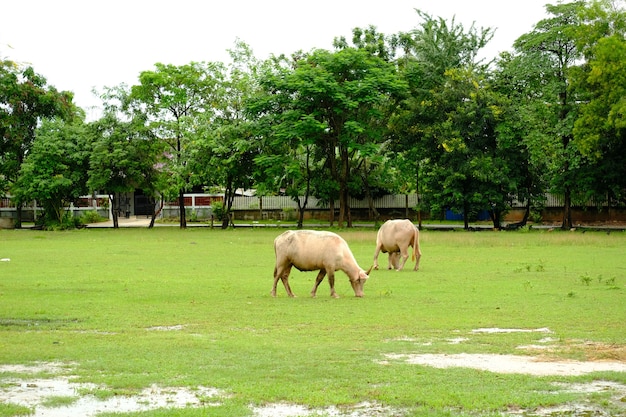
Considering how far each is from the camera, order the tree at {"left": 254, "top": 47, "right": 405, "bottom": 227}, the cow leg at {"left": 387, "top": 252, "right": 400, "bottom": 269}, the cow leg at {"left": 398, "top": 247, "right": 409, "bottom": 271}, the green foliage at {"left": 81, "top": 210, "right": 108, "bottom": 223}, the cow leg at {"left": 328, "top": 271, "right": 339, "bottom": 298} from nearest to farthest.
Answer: the cow leg at {"left": 328, "top": 271, "right": 339, "bottom": 298} → the cow leg at {"left": 398, "top": 247, "right": 409, "bottom": 271} → the cow leg at {"left": 387, "top": 252, "right": 400, "bottom": 269} → the tree at {"left": 254, "top": 47, "right": 405, "bottom": 227} → the green foliage at {"left": 81, "top": 210, "right": 108, "bottom": 223}

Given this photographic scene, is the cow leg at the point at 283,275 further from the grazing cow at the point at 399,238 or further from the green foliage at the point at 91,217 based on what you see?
the green foliage at the point at 91,217

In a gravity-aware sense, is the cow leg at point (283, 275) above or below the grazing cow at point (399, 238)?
below

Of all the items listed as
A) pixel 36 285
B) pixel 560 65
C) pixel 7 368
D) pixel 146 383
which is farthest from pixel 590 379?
pixel 560 65

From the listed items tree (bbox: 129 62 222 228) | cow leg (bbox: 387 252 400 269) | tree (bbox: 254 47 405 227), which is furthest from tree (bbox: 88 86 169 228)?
cow leg (bbox: 387 252 400 269)

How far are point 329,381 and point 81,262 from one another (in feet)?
71.4

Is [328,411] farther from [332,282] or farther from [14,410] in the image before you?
[332,282]

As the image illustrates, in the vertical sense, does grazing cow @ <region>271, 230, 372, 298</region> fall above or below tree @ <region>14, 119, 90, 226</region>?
below

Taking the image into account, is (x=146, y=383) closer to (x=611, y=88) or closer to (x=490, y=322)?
(x=490, y=322)

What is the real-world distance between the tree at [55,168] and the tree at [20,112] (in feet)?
4.43

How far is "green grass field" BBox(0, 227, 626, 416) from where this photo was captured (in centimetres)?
1002

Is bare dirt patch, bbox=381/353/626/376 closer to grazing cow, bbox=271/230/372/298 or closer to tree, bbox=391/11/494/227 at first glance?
grazing cow, bbox=271/230/372/298

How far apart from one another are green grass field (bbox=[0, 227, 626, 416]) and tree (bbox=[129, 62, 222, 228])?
2876 cm

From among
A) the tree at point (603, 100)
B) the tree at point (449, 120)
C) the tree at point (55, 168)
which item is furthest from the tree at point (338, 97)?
the tree at point (55, 168)

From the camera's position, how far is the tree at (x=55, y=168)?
58875 mm
